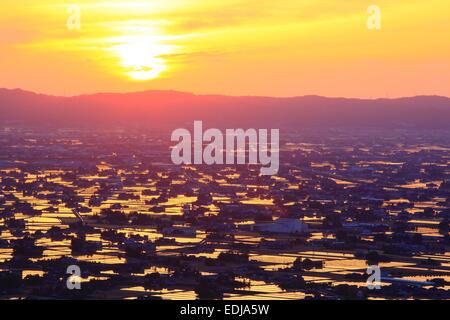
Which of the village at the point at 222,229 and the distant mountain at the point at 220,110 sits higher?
the distant mountain at the point at 220,110

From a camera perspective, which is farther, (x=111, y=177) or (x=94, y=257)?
(x=111, y=177)

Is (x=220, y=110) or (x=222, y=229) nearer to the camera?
(x=222, y=229)

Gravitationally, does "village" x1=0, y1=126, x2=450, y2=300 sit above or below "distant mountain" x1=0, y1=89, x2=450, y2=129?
below

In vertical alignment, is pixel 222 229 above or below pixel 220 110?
below

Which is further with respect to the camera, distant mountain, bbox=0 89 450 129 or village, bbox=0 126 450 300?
distant mountain, bbox=0 89 450 129

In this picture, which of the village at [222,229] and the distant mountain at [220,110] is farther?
the distant mountain at [220,110]
